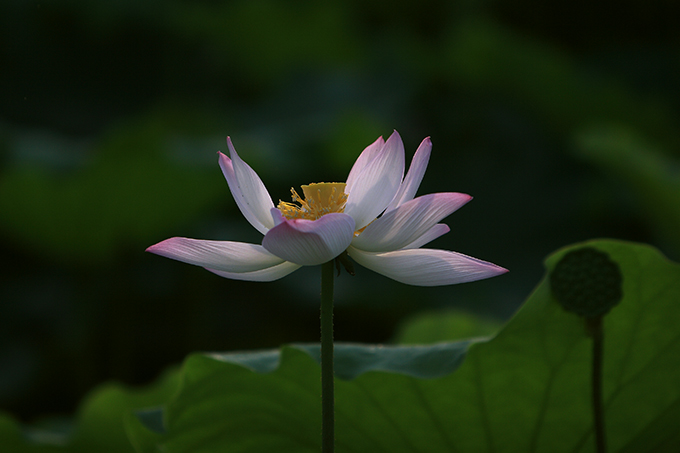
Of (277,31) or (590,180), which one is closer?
(590,180)

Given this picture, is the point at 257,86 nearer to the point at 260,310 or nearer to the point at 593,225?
the point at 260,310

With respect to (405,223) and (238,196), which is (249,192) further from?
(405,223)

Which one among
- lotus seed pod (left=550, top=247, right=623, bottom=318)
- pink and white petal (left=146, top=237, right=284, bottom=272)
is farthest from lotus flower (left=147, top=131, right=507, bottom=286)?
lotus seed pod (left=550, top=247, right=623, bottom=318)

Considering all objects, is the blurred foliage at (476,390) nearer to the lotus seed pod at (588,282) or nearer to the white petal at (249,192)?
the lotus seed pod at (588,282)

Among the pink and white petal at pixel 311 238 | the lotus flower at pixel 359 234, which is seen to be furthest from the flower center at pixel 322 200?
the pink and white petal at pixel 311 238

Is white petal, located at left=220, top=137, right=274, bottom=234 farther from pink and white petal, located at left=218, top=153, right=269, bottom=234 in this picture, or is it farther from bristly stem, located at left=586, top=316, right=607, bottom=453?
bristly stem, located at left=586, top=316, right=607, bottom=453

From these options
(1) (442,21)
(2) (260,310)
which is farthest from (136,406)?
(1) (442,21)
